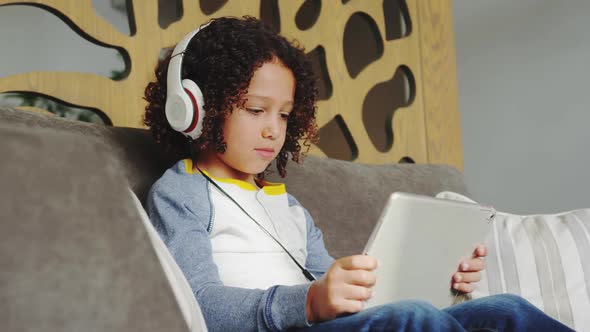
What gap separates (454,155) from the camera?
210 centimetres

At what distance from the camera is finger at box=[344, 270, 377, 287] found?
2.20ft

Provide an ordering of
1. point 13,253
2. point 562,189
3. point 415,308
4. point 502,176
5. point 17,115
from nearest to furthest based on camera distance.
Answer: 1. point 13,253
2. point 415,308
3. point 17,115
4. point 562,189
5. point 502,176

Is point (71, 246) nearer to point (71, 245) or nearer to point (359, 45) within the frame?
point (71, 245)

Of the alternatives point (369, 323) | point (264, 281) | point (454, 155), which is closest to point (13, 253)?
point (369, 323)

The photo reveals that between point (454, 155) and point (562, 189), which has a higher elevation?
point (454, 155)

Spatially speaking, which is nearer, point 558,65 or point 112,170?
point 112,170

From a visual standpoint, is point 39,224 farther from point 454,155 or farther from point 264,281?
point 454,155

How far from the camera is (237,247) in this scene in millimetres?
952

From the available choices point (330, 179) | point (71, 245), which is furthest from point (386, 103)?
point (71, 245)

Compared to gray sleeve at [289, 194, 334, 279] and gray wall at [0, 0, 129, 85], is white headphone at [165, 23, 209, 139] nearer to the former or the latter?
gray sleeve at [289, 194, 334, 279]

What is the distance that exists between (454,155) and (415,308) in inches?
60.2

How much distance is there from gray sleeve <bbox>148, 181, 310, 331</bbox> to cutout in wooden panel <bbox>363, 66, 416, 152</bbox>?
113 centimetres

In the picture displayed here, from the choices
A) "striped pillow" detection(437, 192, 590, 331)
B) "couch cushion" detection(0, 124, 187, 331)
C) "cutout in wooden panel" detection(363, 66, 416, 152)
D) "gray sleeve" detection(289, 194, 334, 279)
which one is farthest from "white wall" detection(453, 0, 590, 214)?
"couch cushion" detection(0, 124, 187, 331)

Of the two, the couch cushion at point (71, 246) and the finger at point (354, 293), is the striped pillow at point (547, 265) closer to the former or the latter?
the finger at point (354, 293)
